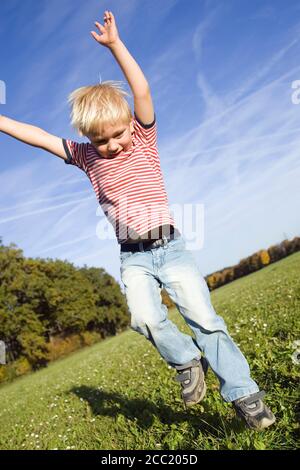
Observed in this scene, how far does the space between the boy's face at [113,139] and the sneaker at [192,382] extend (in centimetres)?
222

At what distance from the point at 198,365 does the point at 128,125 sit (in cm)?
246

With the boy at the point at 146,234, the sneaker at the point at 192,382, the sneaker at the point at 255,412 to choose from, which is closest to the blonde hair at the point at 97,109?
the boy at the point at 146,234

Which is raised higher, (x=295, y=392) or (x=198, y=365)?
(x=198, y=365)

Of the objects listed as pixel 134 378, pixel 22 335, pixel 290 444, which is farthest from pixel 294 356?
pixel 22 335

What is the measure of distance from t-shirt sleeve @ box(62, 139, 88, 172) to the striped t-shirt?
0.23ft

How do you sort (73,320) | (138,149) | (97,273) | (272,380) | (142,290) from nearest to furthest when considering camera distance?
(142,290)
(138,149)
(272,380)
(73,320)
(97,273)

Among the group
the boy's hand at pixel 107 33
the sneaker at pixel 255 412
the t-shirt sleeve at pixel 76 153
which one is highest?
the boy's hand at pixel 107 33

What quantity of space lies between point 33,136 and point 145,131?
50.6 inches

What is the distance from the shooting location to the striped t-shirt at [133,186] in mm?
4246

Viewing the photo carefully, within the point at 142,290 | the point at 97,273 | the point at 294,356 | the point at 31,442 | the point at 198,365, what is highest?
the point at 97,273

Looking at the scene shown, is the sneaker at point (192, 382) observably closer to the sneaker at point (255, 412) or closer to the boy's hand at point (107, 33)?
the sneaker at point (255, 412)

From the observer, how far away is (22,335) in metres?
49.0

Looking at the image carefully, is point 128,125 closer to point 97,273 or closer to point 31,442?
point 31,442

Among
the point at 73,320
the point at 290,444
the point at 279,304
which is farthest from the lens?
the point at 73,320
